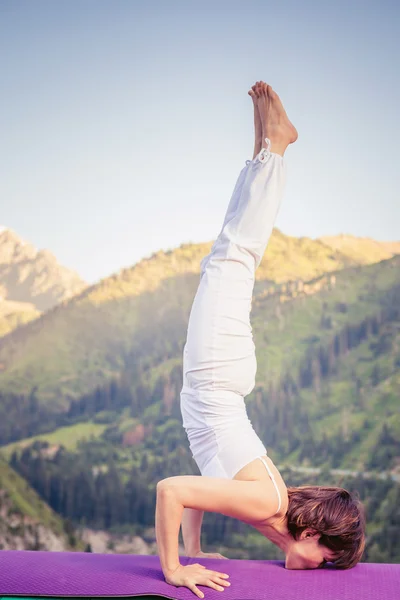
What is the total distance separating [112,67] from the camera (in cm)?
516

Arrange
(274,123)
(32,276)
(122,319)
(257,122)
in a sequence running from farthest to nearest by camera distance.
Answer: (32,276), (122,319), (257,122), (274,123)

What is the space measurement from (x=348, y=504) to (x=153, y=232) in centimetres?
330

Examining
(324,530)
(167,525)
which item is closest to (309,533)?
(324,530)

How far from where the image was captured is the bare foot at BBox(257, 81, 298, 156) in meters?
2.50

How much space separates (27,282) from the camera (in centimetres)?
544

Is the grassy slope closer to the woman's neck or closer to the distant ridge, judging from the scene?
the distant ridge

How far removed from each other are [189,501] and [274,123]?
4.37 feet

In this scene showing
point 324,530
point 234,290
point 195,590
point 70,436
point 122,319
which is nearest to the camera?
point 195,590

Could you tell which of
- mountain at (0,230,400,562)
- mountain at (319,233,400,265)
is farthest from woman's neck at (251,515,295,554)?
mountain at (319,233,400,265)

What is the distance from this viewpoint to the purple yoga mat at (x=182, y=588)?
1.88 metres

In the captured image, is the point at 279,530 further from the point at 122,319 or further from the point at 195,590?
the point at 122,319

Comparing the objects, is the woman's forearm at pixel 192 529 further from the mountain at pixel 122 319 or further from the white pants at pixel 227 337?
the mountain at pixel 122 319

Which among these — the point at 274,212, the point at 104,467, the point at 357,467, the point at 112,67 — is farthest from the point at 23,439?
the point at 274,212

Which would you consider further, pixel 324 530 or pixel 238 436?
pixel 238 436
